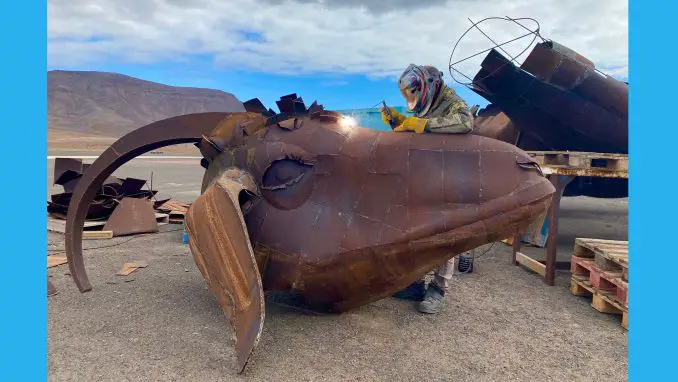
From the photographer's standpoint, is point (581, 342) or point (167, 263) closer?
point (581, 342)

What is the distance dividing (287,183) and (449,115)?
60.2 inches

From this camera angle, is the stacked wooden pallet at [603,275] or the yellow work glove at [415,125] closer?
the yellow work glove at [415,125]

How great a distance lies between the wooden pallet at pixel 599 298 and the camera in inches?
163

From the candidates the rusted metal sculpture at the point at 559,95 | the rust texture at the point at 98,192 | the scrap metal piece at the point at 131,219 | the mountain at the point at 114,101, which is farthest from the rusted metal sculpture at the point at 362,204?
the mountain at the point at 114,101

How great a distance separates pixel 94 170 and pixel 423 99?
137 inches

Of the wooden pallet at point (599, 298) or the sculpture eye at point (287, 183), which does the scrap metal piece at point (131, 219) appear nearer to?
the sculpture eye at point (287, 183)

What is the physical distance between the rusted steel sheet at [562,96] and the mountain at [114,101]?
85051mm

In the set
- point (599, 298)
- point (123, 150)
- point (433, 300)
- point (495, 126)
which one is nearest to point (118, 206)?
point (123, 150)

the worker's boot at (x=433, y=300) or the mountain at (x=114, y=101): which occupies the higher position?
the mountain at (x=114, y=101)

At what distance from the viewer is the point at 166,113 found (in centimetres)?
11106

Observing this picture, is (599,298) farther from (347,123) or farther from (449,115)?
(347,123)

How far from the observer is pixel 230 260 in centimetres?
307

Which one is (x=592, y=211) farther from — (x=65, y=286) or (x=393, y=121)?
(x=65, y=286)

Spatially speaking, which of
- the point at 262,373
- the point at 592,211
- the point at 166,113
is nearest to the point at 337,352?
the point at 262,373
